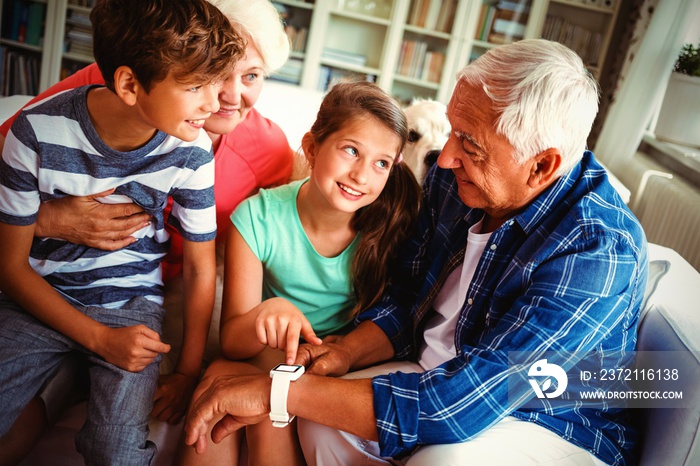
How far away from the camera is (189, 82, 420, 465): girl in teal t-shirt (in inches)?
53.4

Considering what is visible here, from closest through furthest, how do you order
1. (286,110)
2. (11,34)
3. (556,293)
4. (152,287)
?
1. (556,293)
2. (152,287)
3. (286,110)
4. (11,34)

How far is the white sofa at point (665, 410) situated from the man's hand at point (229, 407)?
25 cm

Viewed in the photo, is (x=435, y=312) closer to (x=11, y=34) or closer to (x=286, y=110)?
(x=286, y=110)

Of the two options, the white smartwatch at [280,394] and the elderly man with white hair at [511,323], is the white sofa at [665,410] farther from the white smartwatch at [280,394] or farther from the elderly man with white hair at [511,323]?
the white smartwatch at [280,394]

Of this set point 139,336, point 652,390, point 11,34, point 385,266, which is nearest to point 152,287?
point 139,336

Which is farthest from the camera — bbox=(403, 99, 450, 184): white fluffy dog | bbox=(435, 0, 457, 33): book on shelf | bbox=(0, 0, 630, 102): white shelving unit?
bbox=(435, 0, 457, 33): book on shelf

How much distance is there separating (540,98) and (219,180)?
875mm

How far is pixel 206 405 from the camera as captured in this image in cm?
118

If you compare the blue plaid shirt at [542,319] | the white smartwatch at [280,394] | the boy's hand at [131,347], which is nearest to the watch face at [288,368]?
the white smartwatch at [280,394]

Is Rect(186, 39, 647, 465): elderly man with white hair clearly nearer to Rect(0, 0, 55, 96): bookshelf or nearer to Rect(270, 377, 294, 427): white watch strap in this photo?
Rect(270, 377, 294, 427): white watch strap

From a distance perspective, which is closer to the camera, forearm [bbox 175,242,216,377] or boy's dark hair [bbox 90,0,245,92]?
boy's dark hair [bbox 90,0,245,92]

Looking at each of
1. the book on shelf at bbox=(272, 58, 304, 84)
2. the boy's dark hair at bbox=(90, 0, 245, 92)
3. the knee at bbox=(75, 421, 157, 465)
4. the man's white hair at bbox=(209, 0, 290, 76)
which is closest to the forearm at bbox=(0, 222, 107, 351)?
the knee at bbox=(75, 421, 157, 465)

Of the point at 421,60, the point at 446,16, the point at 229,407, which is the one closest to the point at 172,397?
the point at 229,407

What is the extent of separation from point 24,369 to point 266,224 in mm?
604
